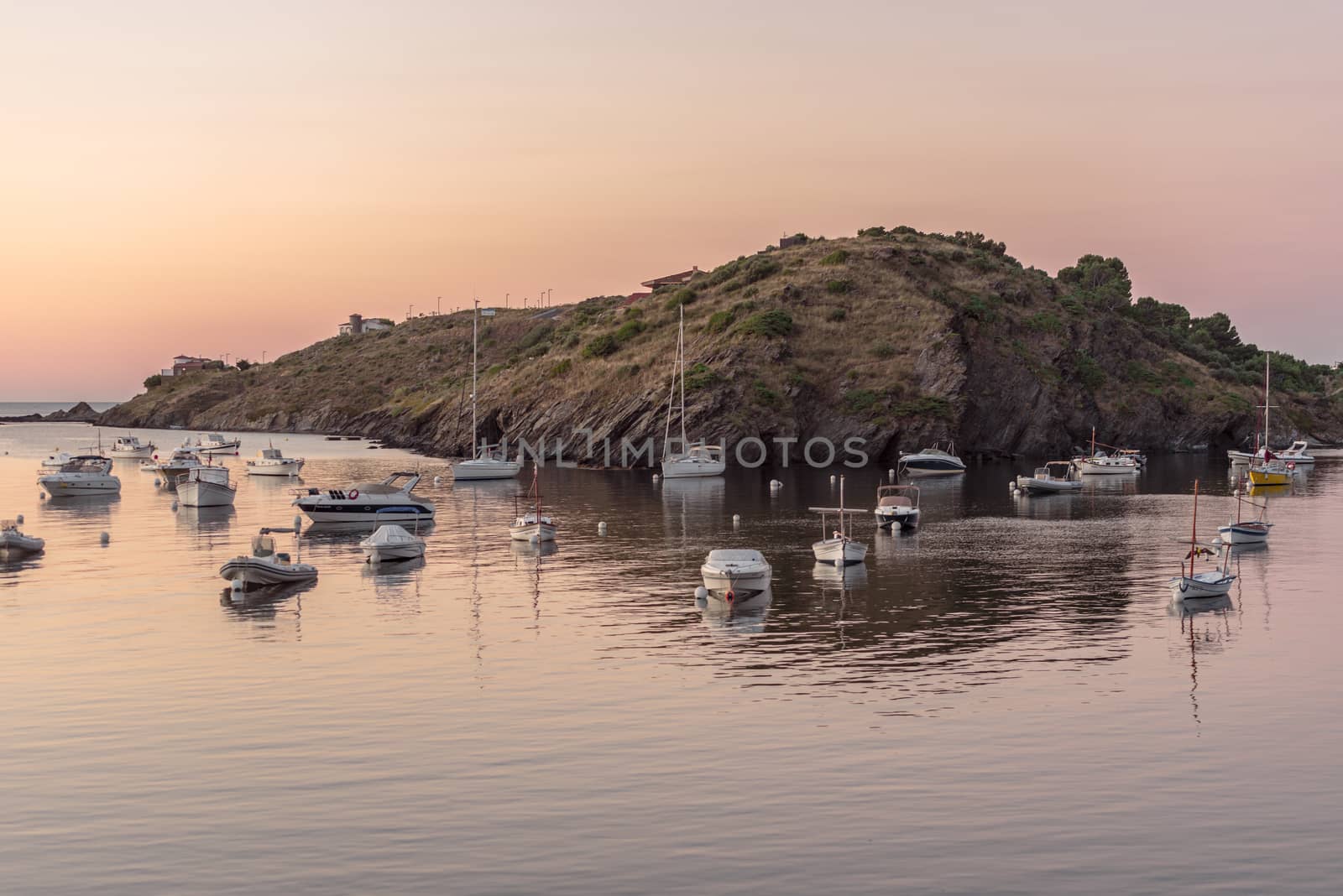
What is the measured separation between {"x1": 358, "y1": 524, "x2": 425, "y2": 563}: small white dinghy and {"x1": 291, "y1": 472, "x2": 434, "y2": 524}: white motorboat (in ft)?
64.0

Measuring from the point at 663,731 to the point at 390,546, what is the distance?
1524 inches

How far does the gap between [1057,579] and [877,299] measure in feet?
448

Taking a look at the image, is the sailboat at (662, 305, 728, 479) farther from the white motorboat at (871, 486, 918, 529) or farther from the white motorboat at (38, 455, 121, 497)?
the white motorboat at (38, 455, 121, 497)

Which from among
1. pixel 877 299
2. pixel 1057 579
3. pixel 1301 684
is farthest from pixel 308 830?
pixel 877 299

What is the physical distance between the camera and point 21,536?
74.2m

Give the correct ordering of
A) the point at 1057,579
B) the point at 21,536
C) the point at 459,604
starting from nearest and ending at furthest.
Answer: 1. the point at 459,604
2. the point at 1057,579
3. the point at 21,536

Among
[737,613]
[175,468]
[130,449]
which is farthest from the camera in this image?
[130,449]

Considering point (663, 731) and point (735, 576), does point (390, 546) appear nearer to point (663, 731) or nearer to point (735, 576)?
point (735, 576)

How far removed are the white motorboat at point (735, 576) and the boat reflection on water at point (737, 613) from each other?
29cm

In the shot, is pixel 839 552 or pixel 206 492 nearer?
pixel 839 552

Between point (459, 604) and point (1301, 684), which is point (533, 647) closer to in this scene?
point (459, 604)

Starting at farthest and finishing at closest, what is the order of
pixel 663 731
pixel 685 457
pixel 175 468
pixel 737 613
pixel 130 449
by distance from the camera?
pixel 130 449, pixel 685 457, pixel 175 468, pixel 737 613, pixel 663 731

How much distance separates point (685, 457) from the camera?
453 feet

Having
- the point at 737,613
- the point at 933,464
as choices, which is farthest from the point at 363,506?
the point at 933,464
